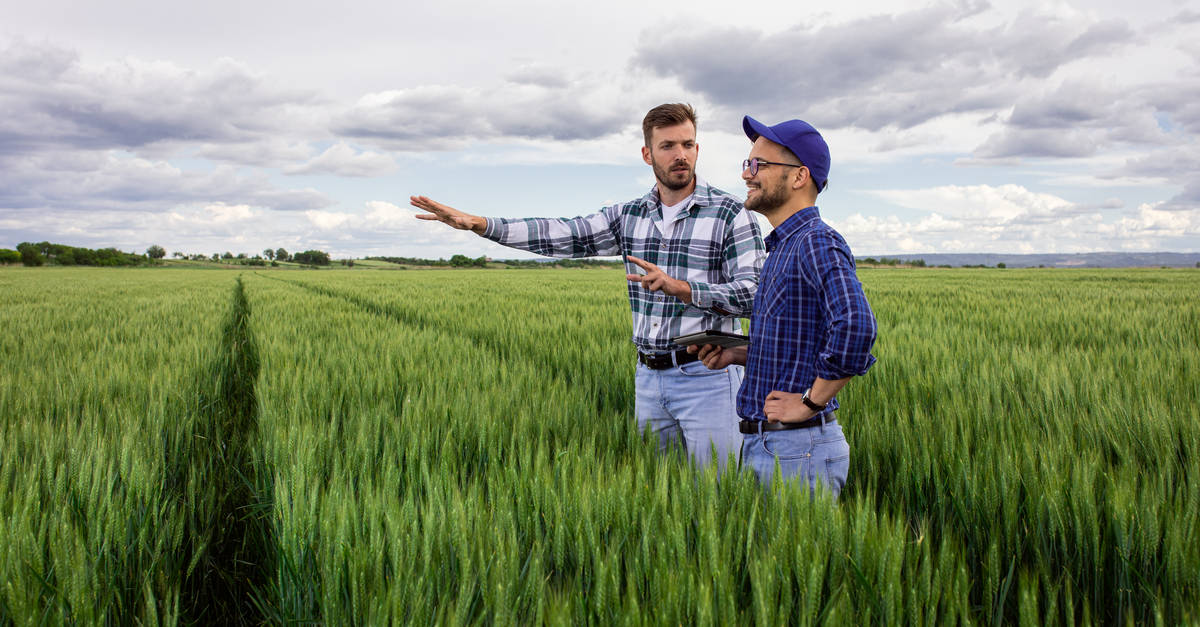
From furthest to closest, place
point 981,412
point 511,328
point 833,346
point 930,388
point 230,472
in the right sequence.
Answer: point 511,328 < point 930,388 < point 230,472 < point 981,412 < point 833,346

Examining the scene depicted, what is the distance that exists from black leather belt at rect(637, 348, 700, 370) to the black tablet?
1.47 feet

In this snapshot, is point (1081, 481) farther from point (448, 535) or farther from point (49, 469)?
point (49, 469)

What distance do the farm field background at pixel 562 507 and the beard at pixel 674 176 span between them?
1072 millimetres

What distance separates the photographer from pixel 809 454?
5.76ft

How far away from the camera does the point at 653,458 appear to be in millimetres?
2211

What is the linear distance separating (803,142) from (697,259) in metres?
0.94

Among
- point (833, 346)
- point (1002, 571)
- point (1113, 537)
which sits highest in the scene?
point (833, 346)

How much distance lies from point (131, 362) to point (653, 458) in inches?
171

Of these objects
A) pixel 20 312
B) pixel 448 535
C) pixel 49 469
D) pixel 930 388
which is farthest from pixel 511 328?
pixel 20 312

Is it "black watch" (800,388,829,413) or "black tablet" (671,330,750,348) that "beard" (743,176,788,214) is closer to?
"black tablet" (671,330,750,348)

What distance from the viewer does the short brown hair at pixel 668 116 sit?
2406mm

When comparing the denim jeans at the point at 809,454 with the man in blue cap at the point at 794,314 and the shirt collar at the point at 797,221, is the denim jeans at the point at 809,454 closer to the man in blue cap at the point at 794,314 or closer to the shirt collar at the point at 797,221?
the man in blue cap at the point at 794,314

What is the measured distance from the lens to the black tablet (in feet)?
6.63

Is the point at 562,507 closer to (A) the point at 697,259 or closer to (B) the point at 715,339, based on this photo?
(B) the point at 715,339
